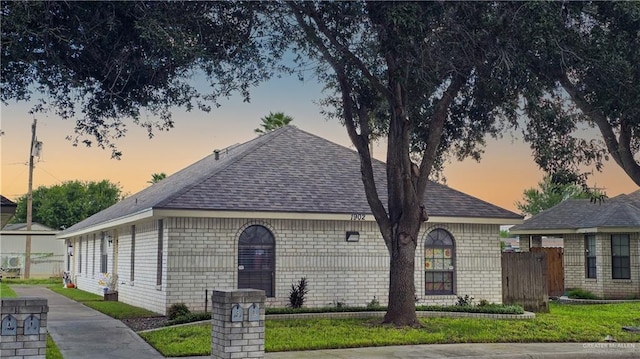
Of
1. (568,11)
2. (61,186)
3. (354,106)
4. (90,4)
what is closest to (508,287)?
(354,106)

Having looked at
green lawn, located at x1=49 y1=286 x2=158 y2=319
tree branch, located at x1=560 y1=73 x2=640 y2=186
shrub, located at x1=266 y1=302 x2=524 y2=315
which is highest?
tree branch, located at x1=560 y1=73 x2=640 y2=186

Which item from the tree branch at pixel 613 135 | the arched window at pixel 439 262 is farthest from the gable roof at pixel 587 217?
the tree branch at pixel 613 135

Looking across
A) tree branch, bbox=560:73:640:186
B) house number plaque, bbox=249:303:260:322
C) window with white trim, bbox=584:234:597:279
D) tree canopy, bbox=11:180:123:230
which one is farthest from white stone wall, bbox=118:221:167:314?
tree canopy, bbox=11:180:123:230

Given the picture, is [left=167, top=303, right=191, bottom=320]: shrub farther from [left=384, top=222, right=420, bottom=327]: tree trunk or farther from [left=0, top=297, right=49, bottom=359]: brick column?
[left=0, top=297, right=49, bottom=359]: brick column

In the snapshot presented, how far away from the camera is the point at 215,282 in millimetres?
20047

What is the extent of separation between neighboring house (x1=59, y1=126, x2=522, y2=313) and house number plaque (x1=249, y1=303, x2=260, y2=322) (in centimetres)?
787

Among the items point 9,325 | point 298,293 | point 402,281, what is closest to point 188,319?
point 298,293

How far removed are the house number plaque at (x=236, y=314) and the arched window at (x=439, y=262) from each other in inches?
460

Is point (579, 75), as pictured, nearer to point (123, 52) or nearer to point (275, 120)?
point (123, 52)

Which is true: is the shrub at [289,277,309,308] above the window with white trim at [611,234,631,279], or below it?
below

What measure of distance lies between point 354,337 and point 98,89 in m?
7.31

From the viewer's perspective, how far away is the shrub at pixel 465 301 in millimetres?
21859

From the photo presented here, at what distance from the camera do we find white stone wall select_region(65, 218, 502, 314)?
19.8 meters

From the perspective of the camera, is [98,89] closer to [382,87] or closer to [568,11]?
[382,87]
